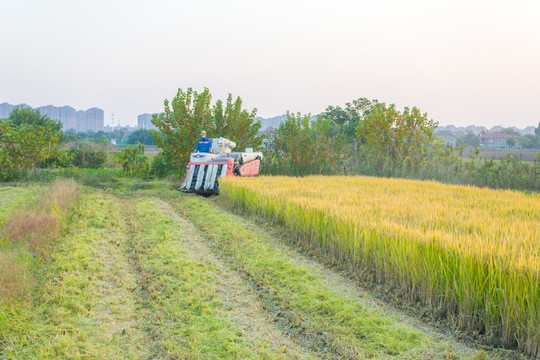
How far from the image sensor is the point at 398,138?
46.6ft

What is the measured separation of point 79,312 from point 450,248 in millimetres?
3555

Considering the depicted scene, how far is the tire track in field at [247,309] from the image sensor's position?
3211 mm

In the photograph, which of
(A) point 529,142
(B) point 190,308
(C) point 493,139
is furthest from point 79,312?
(C) point 493,139

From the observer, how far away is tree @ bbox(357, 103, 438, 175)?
46.0 ft

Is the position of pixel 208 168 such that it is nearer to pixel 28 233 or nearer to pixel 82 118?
pixel 28 233

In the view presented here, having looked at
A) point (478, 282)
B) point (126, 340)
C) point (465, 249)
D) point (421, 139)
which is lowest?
point (126, 340)

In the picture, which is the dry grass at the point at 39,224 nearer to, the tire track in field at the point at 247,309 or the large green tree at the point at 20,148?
the tire track in field at the point at 247,309

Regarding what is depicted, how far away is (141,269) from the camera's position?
5031 mm

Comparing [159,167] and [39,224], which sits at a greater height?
[159,167]

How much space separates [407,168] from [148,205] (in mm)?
9223

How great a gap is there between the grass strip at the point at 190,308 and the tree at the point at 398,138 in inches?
394

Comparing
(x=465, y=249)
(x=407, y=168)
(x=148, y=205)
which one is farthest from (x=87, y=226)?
(x=407, y=168)

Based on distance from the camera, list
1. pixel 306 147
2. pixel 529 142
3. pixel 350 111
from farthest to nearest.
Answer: pixel 529 142, pixel 350 111, pixel 306 147

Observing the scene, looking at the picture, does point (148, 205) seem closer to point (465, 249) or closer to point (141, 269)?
point (141, 269)
